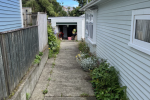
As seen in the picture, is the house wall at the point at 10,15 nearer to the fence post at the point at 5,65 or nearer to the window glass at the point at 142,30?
the fence post at the point at 5,65

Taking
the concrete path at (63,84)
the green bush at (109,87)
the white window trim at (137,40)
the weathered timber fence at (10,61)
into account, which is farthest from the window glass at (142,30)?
the weathered timber fence at (10,61)

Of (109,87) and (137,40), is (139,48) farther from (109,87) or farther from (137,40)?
(109,87)

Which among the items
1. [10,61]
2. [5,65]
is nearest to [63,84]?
[10,61]

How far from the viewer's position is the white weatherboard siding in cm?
292

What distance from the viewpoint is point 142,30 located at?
309 centimetres

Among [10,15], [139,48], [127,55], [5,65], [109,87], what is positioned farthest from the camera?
[10,15]

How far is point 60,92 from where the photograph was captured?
450cm

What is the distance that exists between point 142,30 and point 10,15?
5206mm

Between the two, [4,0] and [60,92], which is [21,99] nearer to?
[60,92]

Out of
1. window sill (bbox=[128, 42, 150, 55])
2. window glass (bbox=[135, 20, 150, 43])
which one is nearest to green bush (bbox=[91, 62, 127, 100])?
window sill (bbox=[128, 42, 150, 55])

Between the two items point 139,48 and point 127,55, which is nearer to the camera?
point 139,48

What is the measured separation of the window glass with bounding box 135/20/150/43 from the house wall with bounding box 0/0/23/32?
15.1 ft

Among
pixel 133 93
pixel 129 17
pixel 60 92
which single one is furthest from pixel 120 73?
pixel 60 92

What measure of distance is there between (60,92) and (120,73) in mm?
1931
